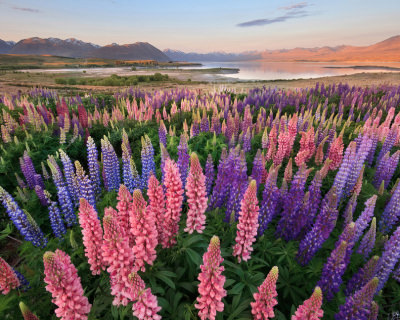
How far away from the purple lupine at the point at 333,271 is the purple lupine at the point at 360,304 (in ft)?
1.09

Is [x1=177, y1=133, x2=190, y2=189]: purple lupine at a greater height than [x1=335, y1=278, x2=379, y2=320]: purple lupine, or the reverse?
[x1=177, y1=133, x2=190, y2=189]: purple lupine

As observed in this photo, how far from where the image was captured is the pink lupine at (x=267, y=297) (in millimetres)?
1858

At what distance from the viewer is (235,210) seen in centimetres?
360

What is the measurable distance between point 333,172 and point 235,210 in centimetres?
307

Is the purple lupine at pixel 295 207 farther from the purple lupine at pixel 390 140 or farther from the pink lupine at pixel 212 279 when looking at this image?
the purple lupine at pixel 390 140

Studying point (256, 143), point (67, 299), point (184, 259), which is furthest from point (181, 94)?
point (67, 299)

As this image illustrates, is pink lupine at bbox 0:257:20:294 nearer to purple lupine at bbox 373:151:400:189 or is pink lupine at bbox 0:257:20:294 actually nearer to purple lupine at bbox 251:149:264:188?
purple lupine at bbox 251:149:264:188

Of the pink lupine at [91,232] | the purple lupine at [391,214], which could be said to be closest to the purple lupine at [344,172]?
the purple lupine at [391,214]

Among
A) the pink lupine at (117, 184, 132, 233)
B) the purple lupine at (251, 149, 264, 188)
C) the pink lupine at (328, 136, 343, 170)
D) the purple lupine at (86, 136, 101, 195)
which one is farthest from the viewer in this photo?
the pink lupine at (328, 136, 343, 170)

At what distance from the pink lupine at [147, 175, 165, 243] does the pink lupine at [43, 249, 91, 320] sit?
921 millimetres

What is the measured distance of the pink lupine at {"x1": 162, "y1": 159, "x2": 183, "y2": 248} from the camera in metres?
2.54

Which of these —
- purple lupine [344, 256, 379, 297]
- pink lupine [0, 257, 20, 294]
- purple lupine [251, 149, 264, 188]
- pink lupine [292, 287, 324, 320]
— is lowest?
purple lupine [344, 256, 379, 297]

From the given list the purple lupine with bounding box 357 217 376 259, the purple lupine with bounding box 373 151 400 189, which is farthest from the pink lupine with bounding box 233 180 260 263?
the purple lupine with bounding box 373 151 400 189

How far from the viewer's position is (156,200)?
2580mm
